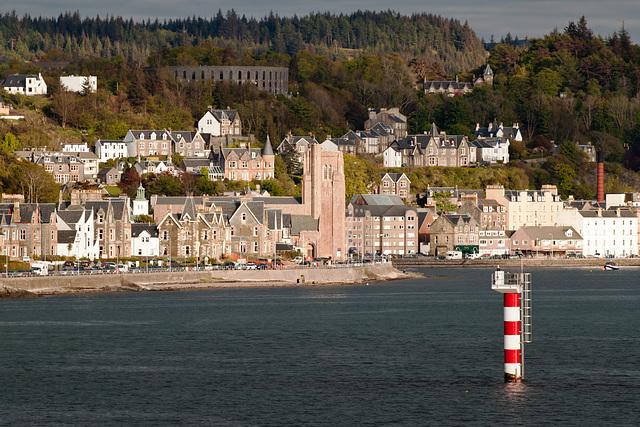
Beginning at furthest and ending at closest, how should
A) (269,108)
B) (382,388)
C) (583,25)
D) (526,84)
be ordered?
1. (583,25)
2. (526,84)
3. (269,108)
4. (382,388)

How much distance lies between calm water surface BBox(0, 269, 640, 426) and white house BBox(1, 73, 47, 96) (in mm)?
78362

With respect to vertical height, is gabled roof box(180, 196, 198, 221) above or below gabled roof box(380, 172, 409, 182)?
below

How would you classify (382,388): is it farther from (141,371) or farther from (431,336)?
(431,336)

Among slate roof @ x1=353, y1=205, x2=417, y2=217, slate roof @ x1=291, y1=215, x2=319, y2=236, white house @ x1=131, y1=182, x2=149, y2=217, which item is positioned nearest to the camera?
white house @ x1=131, y1=182, x2=149, y2=217

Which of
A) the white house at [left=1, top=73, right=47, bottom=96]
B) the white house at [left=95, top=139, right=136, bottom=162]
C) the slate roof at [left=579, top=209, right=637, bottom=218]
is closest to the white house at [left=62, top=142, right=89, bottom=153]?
the white house at [left=95, top=139, right=136, bottom=162]

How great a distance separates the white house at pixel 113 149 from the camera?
4970 inches

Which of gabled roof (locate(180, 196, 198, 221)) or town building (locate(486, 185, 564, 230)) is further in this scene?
town building (locate(486, 185, 564, 230))

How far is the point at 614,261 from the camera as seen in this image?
120 meters

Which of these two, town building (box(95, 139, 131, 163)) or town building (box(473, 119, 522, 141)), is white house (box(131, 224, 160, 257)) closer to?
town building (box(95, 139, 131, 163))

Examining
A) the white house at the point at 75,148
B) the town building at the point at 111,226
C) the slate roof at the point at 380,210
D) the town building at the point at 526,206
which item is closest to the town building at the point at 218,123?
the white house at the point at 75,148

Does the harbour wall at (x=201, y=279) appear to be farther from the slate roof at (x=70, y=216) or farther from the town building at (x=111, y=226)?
the slate roof at (x=70, y=216)

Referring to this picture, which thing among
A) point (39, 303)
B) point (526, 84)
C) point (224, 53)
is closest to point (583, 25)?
point (526, 84)

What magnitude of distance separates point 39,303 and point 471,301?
2760 cm

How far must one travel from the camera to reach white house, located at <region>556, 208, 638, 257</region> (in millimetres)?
122812
